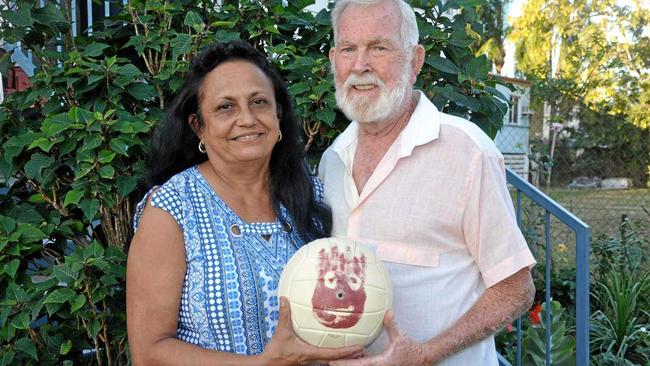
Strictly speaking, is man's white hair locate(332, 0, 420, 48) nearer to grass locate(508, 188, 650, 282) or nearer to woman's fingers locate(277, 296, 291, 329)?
woman's fingers locate(277, 296, 291, 329)

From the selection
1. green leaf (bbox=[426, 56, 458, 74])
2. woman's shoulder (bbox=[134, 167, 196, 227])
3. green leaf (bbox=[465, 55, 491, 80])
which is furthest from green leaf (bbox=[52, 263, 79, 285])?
green leaf (bbox=[465, 55, 491, 80])

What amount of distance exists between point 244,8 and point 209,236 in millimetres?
1480

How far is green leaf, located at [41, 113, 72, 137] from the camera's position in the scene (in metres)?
2.34

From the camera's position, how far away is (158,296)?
183 centimetres

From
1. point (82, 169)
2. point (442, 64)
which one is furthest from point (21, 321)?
point (442, 64)

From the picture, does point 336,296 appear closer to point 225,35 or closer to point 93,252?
point 93,252

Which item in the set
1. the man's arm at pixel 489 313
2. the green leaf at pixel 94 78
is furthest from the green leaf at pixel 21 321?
the man's arm at pixel 489 313

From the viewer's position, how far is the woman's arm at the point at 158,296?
1.80m

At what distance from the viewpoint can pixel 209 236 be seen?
6.29 feet

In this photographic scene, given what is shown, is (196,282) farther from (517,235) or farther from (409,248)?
(517,235)

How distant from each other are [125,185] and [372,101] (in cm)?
102

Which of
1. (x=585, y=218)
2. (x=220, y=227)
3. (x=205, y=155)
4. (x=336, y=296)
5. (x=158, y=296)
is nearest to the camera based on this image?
(x=336, y=296)

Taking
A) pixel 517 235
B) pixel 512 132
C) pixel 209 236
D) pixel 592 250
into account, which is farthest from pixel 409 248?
pixel 512 132

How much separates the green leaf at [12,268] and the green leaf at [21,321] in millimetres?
146
